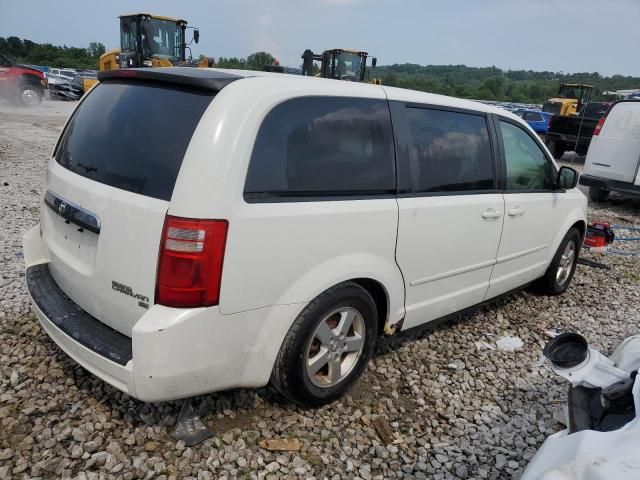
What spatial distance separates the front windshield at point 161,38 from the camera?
1638 centimetres

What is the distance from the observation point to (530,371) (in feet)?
11.6

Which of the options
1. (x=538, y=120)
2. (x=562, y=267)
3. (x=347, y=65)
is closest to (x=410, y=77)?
(x=538, y=120)

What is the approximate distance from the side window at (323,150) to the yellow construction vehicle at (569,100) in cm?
2363

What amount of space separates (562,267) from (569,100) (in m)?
23.2

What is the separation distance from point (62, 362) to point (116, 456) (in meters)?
0.95

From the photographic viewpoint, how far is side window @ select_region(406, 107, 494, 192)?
3.03 m

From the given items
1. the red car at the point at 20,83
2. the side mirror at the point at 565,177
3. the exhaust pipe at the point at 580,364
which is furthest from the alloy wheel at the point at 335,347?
the red car at the point at 20,83

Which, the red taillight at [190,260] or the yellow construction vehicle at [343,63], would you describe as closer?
the red taillight at [190,260]

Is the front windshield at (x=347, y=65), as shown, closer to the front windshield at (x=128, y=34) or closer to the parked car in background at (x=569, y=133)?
the front windshield at (x=128, y=34)

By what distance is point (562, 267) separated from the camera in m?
4.91

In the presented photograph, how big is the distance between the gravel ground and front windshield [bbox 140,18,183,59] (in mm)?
14437

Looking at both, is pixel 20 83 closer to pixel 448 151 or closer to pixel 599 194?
pixel 599 194

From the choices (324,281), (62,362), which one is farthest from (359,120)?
(62,362)

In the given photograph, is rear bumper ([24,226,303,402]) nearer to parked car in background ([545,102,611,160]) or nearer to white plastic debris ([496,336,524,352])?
white plastic debris ([496,336,524,352])
